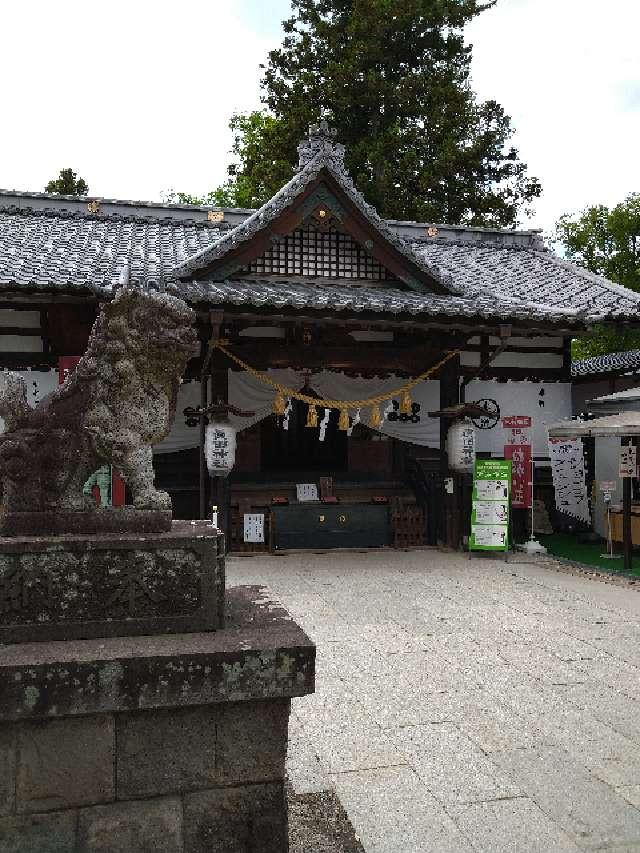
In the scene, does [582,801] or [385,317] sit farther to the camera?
[385,317]

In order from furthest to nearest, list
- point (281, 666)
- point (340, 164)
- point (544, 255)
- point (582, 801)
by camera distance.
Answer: point (544, 255)
point (340, 164)
point (582, 801)
point (281, 666)

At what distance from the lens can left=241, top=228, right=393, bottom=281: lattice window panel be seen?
40.5 feet

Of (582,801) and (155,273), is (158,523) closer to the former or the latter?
(582,801)

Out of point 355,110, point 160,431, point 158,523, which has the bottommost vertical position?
point 158,523

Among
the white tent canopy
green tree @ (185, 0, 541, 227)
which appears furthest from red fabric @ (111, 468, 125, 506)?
green tree @ (185, 0, 541, 227)

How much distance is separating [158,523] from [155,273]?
883 centimetres

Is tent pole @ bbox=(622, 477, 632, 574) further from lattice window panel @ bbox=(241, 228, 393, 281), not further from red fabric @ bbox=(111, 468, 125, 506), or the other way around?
red fabric @ bbox=(111, 468, 125, 506)

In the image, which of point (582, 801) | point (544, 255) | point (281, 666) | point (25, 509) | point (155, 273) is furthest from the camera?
point (544, 255)

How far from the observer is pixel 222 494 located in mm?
11656

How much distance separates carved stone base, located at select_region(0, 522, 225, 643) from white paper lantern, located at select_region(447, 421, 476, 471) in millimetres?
9611

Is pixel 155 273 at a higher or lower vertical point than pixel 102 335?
higher

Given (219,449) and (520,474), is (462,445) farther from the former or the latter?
(219,449)

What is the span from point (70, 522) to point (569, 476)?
1254cm

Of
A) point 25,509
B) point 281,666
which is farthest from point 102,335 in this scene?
point 281,666
